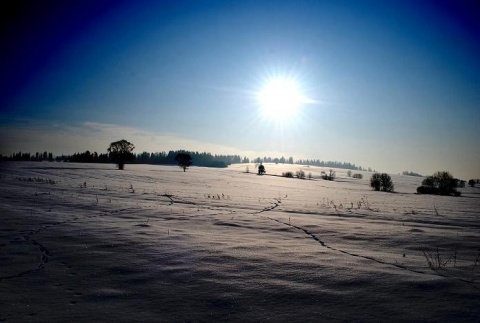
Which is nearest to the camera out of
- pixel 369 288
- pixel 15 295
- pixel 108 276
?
pixel 15 295

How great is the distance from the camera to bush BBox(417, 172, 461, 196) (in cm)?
4972

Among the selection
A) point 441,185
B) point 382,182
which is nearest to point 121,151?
point 382,182

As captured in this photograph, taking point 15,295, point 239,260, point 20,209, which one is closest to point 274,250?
point 239,260

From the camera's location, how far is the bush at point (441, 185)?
49.7m

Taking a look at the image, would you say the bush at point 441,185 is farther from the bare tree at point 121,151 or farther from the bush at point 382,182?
the bare tree at point 121,151

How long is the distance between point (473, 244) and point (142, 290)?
6.58 metres

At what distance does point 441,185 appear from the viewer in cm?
5116

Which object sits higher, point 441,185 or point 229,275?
point 441,185

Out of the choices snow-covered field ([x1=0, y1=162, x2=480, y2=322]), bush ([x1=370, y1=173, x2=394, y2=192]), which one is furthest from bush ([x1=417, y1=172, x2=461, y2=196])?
snow-covered field ([x1=0, y1=162, x2=480, y2=322])

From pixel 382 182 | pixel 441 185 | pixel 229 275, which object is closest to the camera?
pixel 229 275

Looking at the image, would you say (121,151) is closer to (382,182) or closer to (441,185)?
(382,182)

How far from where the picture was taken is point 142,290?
3.25 meters

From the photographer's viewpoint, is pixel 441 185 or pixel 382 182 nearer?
pixel 382 182

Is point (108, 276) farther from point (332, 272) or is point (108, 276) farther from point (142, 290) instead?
point (332, 272)
